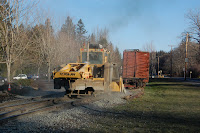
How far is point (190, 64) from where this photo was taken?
72.2 metres

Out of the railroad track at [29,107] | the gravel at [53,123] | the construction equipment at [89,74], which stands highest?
the construction equipment at [89,74]

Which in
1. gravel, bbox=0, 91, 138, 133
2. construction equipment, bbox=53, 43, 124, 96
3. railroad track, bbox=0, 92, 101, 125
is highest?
construction equipment, bbox=53, 43, 124, 96

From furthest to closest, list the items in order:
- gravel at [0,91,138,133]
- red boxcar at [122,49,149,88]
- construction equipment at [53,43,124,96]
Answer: red boxcar at [122,49,149,88], construction equipment at [53,43,124,96], gravel at [0,91,138,133]

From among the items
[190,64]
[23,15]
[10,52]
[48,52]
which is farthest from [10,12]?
[190,64]

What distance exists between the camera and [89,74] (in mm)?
12453

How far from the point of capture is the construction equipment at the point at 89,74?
1177 cm

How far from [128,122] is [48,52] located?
2544cm

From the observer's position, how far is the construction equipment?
38.6ft

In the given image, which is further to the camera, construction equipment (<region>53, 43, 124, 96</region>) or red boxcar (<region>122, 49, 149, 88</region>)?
red boxcar (<region>122, 49, 149, 88</region>)

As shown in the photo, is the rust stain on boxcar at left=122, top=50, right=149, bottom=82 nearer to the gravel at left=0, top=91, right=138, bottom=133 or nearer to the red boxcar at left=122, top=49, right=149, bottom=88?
the red boxcar at left=122, top=49, right=149, bottom=88

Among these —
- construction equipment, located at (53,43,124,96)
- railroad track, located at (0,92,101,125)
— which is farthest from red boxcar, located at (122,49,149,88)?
railroad track, located at (0,92,101,125)

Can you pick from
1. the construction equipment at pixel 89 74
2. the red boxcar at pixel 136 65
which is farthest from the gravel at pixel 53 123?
the red boxcar at pixel 136 65

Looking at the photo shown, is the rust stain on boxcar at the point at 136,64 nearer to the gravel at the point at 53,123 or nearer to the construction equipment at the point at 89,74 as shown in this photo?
the construction equipment at the point at 89,74

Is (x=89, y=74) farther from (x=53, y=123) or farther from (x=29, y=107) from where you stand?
(x=53, y=123)
